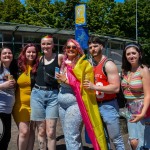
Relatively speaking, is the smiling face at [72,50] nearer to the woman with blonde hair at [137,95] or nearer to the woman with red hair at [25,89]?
the woman with blonde hair at [137,95]

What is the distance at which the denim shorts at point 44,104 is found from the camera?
13.8 feet

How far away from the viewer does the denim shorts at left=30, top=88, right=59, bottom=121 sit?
422 cm

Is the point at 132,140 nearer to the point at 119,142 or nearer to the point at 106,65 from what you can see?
the point at 119,142

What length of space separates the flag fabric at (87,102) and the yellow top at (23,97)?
889 mm

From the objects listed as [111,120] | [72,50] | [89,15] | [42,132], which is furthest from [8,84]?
[89,15]

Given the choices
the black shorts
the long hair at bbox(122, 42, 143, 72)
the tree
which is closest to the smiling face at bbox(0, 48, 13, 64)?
the black shorts

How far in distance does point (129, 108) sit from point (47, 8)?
33.8 meters

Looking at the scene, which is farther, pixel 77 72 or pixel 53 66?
pixel 53 66

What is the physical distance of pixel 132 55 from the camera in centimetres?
364

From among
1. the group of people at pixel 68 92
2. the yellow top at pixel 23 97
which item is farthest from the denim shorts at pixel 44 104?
the yellow top at pixel 23 97

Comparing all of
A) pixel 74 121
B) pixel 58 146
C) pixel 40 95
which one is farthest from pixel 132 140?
pixel 58 146

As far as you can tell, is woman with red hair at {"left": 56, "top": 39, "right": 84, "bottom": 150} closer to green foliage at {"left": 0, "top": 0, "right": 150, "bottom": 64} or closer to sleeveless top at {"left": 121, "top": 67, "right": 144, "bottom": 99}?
sleeveless top at {"left": 121, "top": 67, "right": 144, "bottom": 99}

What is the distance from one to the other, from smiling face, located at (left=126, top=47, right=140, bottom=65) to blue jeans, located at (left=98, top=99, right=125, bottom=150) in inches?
22.8

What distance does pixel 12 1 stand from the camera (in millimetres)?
37406
